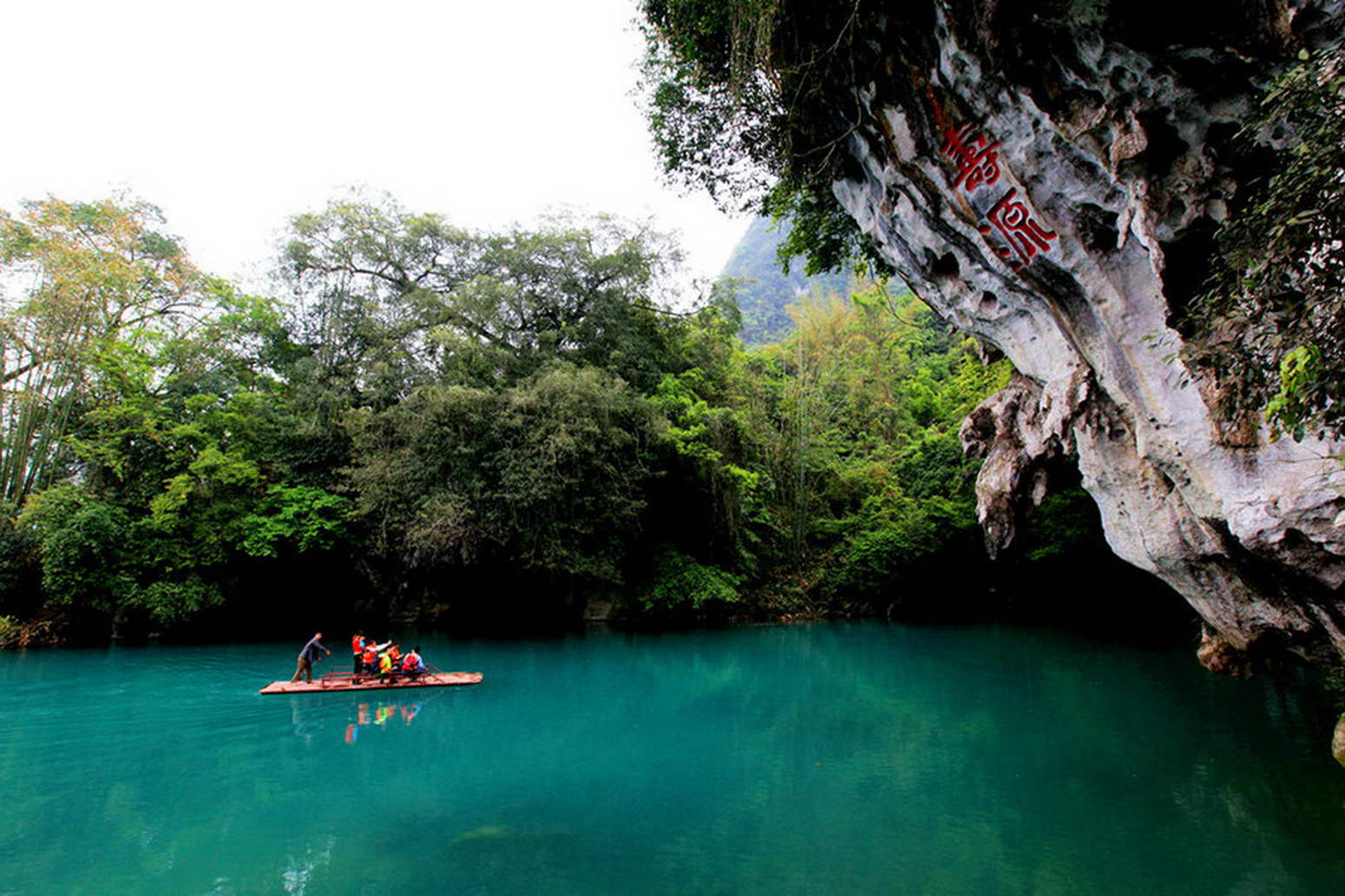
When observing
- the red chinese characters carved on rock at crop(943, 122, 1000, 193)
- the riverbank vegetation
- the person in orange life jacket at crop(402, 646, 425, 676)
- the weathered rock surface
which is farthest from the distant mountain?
the red chinese characters carved on rock at crop(943, 122, 1000, 193)

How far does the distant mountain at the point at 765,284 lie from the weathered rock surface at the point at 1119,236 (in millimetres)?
29822

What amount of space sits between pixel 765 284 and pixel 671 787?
55025mm

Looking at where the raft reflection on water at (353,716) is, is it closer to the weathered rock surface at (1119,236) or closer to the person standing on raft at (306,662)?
the person standing on raft at (306,662)

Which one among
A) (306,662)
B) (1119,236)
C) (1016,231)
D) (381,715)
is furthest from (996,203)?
(306,662)

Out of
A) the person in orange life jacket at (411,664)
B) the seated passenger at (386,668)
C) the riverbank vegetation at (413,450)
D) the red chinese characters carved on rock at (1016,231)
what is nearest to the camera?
the red chinese characters carved on rock at (1016,231)

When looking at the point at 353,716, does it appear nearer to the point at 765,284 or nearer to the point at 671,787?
the point at 671,787

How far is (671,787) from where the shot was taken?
5703 mm

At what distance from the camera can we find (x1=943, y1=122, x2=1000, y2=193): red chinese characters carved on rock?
6.26m

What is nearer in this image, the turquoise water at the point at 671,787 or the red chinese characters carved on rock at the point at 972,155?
the turquoise water at the point at 671,787

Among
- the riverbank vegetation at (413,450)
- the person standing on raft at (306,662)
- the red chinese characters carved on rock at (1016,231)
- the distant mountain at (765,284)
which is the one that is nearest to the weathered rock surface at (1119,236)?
the red chinese characters carved on rock at (1016,231)

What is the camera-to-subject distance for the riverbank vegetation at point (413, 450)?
13.1 meters

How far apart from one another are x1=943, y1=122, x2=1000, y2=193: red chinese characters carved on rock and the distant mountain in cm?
3014

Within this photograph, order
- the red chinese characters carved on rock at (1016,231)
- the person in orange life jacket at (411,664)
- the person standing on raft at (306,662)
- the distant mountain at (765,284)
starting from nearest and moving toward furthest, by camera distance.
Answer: the red chinese characters carved on rock at (1016,231) < the person standing on raft at (306,662) < the person in orange life jacket at (411,664) < the distant mountain at (765,284)

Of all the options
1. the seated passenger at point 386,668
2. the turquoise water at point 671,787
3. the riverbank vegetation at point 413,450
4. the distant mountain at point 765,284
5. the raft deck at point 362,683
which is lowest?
the turquoise water at point 671,787
